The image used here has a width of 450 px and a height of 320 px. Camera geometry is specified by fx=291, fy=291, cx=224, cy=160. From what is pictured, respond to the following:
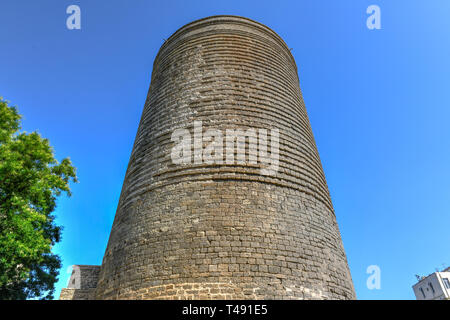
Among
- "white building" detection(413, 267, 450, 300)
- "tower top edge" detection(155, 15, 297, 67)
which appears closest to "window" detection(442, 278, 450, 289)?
"white building" detection(413, 267, 450, 300)

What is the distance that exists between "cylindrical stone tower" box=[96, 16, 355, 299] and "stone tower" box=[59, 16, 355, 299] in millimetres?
28

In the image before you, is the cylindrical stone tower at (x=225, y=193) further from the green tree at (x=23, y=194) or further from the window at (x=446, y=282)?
the window at (x=446, y=282)

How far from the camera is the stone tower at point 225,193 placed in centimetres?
655

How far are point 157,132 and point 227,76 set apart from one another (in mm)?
2970

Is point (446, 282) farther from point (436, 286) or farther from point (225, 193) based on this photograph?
point (225, 193)

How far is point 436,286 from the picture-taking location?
3750 cm

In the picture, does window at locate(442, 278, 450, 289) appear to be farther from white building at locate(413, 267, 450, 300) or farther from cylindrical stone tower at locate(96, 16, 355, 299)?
cylindrical stone tower at locate(96, 16, 355, 299)

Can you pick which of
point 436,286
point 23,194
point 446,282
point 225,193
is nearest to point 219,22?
point 225,193

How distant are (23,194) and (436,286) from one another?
46369 millimetres

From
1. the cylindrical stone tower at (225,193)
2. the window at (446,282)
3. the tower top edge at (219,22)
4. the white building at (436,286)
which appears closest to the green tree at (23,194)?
the cylindrical stone tower at (225,193)

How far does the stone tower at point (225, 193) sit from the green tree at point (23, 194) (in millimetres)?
2686

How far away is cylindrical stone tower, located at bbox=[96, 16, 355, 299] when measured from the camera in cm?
655
